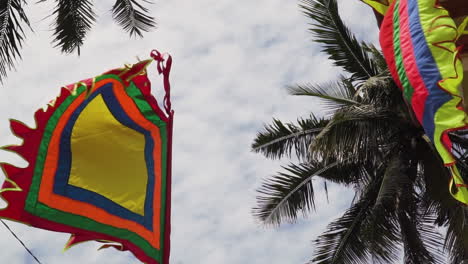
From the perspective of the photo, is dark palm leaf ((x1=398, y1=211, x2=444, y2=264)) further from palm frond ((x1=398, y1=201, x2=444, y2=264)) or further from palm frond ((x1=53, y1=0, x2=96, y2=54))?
palm frond ((x1=53, y1=0, x2=96, y2=54))

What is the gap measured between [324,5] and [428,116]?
1037 cm

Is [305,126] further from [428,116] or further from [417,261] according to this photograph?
[428,116]

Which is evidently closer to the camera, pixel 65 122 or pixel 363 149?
pixel 65 122

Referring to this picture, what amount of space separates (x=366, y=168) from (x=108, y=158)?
33.4 ft

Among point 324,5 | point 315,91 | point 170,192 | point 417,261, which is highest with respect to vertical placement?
point 324,5

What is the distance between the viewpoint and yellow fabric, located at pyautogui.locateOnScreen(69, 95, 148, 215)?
9.32m

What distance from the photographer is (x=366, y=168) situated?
18938 mm

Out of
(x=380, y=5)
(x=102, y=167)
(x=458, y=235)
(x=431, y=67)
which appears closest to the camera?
(x=431, y=67)

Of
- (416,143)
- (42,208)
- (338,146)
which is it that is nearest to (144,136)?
(42,208)

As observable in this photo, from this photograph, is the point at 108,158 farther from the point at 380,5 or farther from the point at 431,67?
the point at 380,5

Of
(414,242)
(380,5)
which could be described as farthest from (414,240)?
(380,5)

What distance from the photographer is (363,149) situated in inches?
712

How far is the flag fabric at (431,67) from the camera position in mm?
8805

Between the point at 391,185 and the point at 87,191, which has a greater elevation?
the point at 87,191
